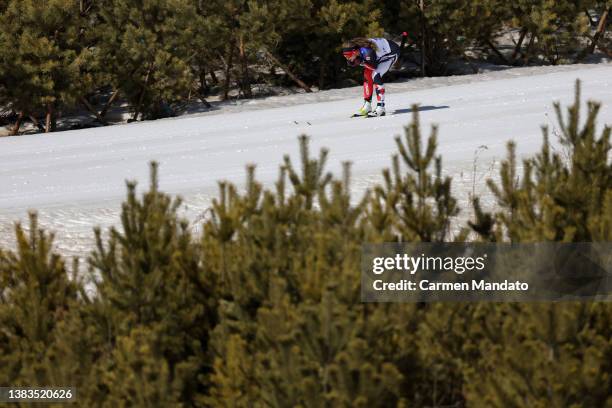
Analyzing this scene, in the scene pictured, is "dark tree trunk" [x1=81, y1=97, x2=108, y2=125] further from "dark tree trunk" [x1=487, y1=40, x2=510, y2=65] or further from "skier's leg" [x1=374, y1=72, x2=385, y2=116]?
"dark tree trunk" [x1=487, y1=40, x2=510, y2=65]

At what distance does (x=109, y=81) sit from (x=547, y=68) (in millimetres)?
9047

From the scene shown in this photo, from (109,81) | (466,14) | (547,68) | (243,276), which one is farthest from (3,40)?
(243,276)

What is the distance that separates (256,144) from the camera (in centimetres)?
1142

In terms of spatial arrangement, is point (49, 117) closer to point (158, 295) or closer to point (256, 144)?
point (256, 144)

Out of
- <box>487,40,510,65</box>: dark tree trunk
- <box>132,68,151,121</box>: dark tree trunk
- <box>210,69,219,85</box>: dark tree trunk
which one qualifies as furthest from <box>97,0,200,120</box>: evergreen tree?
<box>487,40,510,65</box>: dark tree trunk

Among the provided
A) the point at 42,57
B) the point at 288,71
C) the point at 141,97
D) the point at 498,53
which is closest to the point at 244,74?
the point at 288,71

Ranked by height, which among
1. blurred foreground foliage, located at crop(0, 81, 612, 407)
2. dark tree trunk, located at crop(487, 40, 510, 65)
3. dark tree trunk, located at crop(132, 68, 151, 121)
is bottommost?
blurred foreground foliage, located at crop(0, 81, 612, 407)

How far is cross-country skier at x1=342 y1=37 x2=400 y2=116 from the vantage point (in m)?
13.3

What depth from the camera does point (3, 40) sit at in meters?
15.2

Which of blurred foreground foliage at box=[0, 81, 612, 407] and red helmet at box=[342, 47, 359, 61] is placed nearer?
blurred foreground foliage at box=[0, 81, 612, 407]

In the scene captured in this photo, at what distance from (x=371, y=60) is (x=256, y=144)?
9.12 ft

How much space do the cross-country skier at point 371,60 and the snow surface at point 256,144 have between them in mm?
347

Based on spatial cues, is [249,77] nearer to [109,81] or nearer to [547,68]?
[109,81]

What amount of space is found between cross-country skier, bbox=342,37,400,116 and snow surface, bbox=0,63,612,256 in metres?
0.35
